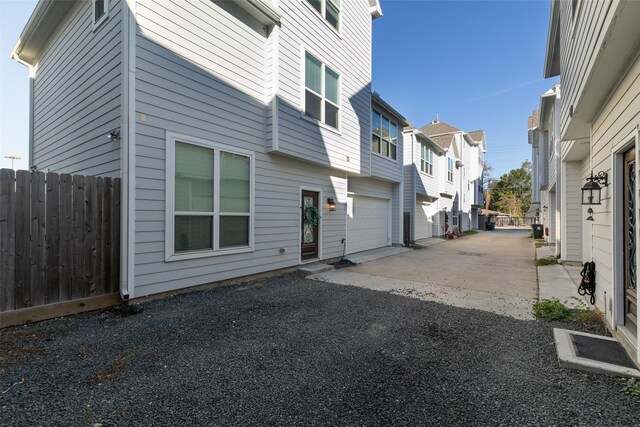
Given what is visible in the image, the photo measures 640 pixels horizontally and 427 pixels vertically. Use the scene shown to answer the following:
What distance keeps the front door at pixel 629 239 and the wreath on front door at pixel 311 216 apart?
6.03 m

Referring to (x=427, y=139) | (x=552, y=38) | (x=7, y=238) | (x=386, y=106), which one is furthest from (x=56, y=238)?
(x=427, y=139)

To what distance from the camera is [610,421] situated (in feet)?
6.61

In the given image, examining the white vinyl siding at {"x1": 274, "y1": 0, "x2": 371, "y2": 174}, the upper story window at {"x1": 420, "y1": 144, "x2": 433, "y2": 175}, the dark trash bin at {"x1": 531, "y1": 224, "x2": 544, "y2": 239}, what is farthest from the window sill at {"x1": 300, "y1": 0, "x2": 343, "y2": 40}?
the dark trash bin at {"x1": 531, "y1": 224, "x2": 544, "y2": 239}

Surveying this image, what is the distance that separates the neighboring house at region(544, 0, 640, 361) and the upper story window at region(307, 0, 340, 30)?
5758mm

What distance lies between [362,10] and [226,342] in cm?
1109

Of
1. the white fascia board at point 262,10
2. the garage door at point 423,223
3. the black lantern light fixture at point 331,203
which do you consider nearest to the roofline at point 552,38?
the white fascia board at point 262,10

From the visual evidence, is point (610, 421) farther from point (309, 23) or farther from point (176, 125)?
point (309, 23)

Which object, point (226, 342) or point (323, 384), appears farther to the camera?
point (226, 342)

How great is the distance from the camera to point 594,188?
3887mm

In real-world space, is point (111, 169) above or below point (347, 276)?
above

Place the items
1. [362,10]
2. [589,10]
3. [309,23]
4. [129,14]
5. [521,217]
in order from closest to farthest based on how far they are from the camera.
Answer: [589,10]
[129,14]
[309,23]
[362,10]
[521,217]

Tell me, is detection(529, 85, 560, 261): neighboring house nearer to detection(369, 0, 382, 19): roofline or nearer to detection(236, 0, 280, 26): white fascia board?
detection(369, 0, 382, 19): roofline

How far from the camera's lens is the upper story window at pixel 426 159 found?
15.5 meters

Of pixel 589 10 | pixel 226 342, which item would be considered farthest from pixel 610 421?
pixel 589 10
